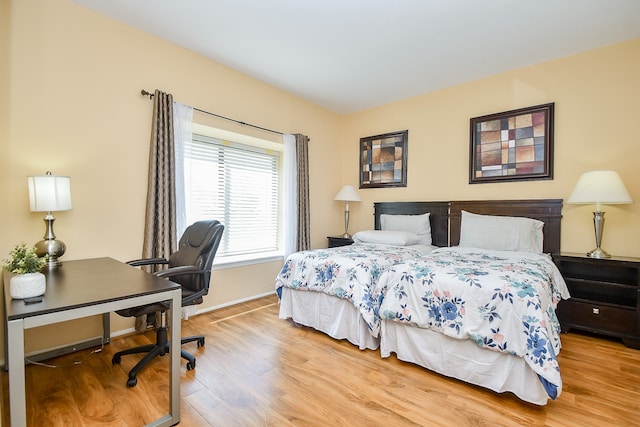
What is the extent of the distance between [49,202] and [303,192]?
8.67 feet

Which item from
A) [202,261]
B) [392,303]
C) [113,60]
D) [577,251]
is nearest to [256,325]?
[202,261]

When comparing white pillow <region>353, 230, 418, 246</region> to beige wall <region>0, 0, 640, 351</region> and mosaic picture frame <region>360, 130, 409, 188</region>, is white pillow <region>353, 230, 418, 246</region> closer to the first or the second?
beige wall <region>0, 0, 640, 351</region>

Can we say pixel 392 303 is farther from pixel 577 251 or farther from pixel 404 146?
pixel 404 146

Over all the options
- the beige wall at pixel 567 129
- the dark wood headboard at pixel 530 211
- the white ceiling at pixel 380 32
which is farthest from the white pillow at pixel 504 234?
the white ceiling at pixel 380 32

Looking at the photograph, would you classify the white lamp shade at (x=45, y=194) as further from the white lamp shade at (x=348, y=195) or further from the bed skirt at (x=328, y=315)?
the white lamp shade at (x=348, y=195)

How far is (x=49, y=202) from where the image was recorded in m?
2.00

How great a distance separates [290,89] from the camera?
393 centimetres

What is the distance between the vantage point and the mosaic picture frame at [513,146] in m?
3.17

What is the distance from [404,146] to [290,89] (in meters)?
1.75

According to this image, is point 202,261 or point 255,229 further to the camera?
point 255,229

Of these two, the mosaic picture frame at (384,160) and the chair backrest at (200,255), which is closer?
the chair backrest at (200,255)

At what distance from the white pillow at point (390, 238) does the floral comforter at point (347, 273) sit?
0.31m

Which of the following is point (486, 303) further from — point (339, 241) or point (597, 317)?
point (339, 241)

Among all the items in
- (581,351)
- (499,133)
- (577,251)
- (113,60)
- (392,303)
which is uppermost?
(113,60)
